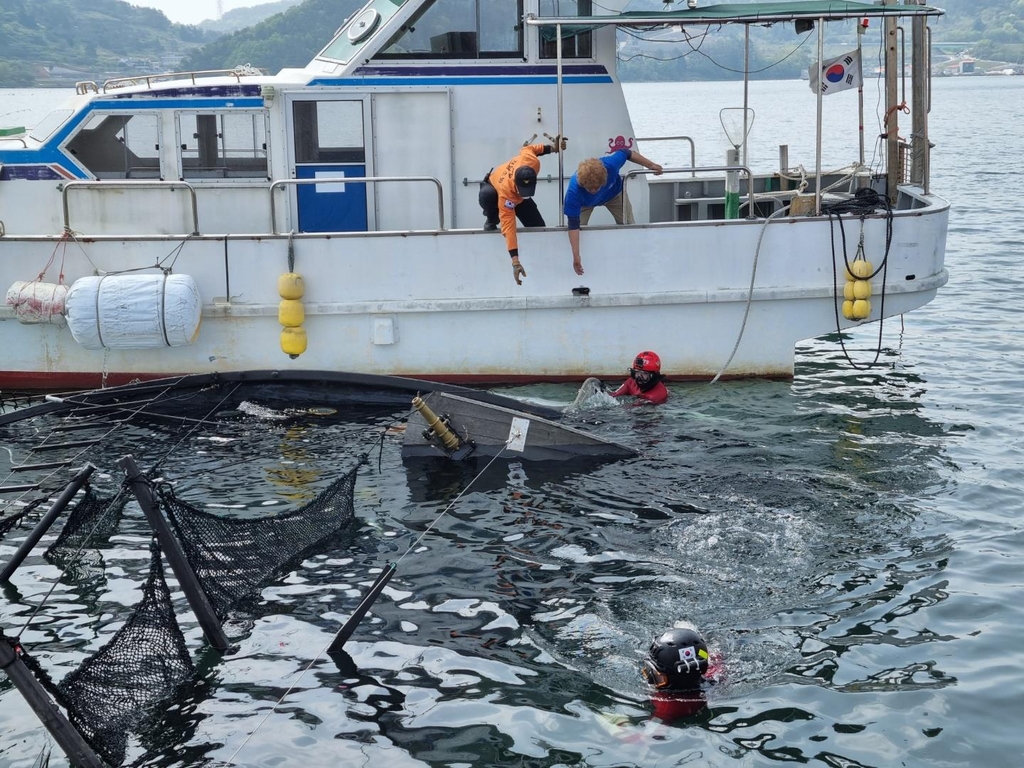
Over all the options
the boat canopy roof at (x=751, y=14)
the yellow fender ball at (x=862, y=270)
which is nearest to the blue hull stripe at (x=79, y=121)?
the boat canopy roof at (x=751, y=14)

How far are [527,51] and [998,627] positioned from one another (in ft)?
24.9

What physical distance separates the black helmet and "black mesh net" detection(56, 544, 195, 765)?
2849 mm

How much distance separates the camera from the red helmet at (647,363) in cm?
1190

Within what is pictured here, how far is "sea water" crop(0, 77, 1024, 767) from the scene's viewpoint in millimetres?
6695

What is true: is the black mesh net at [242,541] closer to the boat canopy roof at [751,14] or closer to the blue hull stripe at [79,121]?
the blue hull stripe at [79,121]

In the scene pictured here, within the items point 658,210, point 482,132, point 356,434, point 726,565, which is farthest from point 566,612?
point 658,210

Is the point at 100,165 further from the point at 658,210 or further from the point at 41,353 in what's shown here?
the point at 658,210

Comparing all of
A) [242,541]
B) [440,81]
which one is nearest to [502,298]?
[440,81]

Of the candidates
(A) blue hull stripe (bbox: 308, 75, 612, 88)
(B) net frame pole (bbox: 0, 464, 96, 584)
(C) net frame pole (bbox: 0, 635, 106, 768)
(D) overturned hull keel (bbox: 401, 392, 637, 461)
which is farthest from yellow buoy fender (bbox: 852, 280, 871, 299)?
(C) net frame pole (bbox: 0, 635, 106, 768)

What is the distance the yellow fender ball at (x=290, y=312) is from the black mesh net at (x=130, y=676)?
543 cm

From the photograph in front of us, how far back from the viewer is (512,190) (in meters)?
11.6

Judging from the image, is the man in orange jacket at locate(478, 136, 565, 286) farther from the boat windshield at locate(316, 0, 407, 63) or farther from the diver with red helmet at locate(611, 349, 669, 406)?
the boat windshield at locate(316, 0, 407, 63)

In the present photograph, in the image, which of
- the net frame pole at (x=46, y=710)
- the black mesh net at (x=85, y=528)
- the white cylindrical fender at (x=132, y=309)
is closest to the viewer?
the net frame pole at (x=46, y=710)

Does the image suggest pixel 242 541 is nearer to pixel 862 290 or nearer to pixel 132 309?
pixel 132 309
